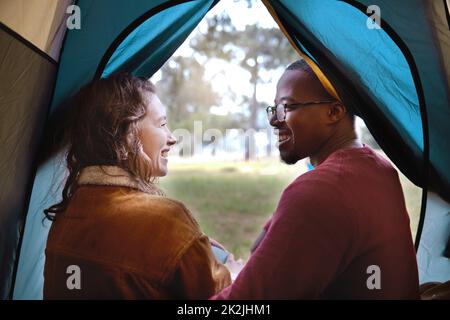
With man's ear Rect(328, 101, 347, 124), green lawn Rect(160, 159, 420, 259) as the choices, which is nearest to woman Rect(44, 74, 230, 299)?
man's ear Rect(328, 101, 347, 124)

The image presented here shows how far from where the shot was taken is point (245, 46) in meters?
3.63

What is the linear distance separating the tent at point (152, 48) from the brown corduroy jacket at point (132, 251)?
0.86 ft

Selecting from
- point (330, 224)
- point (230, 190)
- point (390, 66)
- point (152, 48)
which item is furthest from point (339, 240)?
point (230, 190)

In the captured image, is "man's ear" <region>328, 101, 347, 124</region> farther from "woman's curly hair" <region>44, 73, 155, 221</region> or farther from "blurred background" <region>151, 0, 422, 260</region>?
"blurred background" <region>151, 0, 422, 260</region>

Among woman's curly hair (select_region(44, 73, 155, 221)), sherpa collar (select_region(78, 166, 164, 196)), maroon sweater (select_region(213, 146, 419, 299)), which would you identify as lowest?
maroon sweater (select_region(213, 146, 419, 299))

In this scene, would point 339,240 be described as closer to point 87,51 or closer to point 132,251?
point 132,251

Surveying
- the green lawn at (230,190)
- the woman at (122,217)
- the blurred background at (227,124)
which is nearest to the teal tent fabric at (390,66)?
the woman at (122,217)

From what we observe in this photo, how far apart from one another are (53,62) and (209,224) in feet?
8.75

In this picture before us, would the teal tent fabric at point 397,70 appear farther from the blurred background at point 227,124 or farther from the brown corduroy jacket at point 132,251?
the blurred background at point 227,124

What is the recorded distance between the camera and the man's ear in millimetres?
1241

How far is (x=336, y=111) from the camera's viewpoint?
48.9 inches

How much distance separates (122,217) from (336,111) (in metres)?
0.61

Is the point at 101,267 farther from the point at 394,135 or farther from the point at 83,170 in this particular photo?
the point at 394,135
